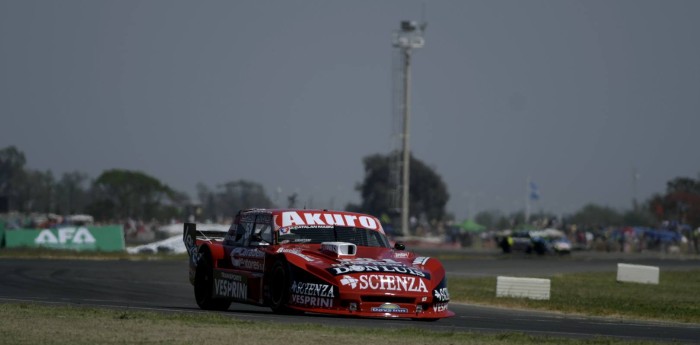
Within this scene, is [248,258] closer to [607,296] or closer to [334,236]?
[334,236]

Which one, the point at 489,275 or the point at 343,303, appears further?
the point at 489,275

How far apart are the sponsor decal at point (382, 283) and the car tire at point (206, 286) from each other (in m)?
3.19

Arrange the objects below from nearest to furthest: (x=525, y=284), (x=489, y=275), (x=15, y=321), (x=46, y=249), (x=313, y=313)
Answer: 1. (x=15, y=321)
2. (x=313, y=313)
3. (x=525, y=284)
4. (x=489, y=275)
5. (x=46, y=249)

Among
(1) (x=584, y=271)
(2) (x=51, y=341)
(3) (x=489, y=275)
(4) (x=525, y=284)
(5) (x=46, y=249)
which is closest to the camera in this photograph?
(2) (x=51, y=341)

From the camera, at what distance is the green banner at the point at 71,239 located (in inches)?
2121

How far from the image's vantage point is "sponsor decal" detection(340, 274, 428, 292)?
52.5ft

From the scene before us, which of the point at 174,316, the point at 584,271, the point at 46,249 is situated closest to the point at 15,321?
the point at 174,316

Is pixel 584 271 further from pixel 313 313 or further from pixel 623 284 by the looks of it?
pixel 313 313

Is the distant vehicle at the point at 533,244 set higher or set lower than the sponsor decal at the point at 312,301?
higher

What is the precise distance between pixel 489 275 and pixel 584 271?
20.5 feet

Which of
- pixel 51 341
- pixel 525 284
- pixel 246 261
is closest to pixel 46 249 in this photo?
pixel 525 284

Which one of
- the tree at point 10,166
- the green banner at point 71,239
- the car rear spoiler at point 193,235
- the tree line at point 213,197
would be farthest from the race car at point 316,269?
the tree at point 10,166

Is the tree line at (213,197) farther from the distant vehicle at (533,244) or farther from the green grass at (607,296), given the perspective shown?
the green grass at (607,296)

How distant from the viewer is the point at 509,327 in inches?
632
